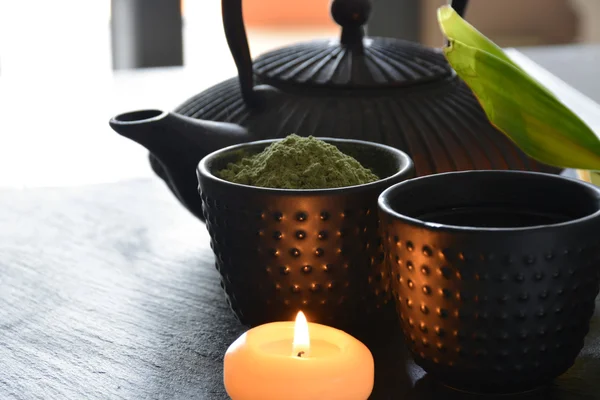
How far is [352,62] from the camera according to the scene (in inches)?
29.4

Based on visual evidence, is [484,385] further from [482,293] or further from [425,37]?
[425,37]

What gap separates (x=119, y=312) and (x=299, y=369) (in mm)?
236

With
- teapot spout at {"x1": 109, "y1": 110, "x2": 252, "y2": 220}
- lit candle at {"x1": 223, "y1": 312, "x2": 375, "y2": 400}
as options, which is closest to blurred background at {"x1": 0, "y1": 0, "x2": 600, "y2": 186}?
teapot spout at {"x1": 109, "y1": 110, "x2": 252, "y2": 220}

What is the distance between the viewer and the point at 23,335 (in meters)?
0.62

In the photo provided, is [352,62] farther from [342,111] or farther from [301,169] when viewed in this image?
[301,169]

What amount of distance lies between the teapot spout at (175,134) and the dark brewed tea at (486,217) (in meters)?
0.23

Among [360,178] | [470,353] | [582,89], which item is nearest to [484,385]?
[470,353]

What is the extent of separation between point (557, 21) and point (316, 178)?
7.81 ft

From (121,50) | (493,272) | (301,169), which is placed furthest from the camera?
(121,50)

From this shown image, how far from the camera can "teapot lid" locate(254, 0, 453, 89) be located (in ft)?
2.40

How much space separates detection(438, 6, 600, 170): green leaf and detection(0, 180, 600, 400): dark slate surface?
14cm

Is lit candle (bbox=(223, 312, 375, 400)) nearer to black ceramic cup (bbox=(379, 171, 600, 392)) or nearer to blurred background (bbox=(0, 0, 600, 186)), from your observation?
black ceramic cup (bbox=(379, 171, 600, 392))

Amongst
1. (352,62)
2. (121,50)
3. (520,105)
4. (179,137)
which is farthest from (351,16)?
(121,50)

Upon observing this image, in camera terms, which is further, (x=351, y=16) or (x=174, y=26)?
Result: (x=174, y=26)
